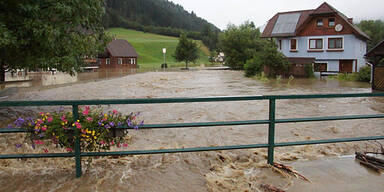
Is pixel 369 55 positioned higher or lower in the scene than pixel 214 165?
higher

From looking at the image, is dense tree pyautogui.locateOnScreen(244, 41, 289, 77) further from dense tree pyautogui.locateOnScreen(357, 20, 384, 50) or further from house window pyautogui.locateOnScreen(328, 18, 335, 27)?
dense tree pyautogui.locateOnScreen(357, 20, 384, 50)

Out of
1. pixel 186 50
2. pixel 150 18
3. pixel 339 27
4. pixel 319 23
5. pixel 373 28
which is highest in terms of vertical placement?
pixel 150 18

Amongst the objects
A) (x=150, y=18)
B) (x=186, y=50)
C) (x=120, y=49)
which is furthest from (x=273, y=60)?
(x=150, y=18)

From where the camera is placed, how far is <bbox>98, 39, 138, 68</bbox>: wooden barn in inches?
→ 2621

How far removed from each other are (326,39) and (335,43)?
1109 millimetres

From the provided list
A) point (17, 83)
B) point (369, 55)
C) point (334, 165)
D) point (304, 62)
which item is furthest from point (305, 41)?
point (334, 165)

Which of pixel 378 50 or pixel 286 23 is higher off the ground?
pixel 286 23

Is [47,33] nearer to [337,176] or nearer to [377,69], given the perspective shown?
[337,176]

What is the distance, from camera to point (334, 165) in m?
5.43

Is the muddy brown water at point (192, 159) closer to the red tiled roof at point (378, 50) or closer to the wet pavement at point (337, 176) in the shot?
the wet pavement at point (337, 176)

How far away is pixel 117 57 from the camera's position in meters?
66.9

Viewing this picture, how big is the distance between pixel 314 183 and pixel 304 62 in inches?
1304

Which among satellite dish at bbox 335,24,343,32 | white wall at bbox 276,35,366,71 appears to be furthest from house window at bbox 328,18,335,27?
white wall at bbox 276,35,366,71

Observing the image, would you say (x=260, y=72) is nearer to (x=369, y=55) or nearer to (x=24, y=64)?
(x=369, y=55)
